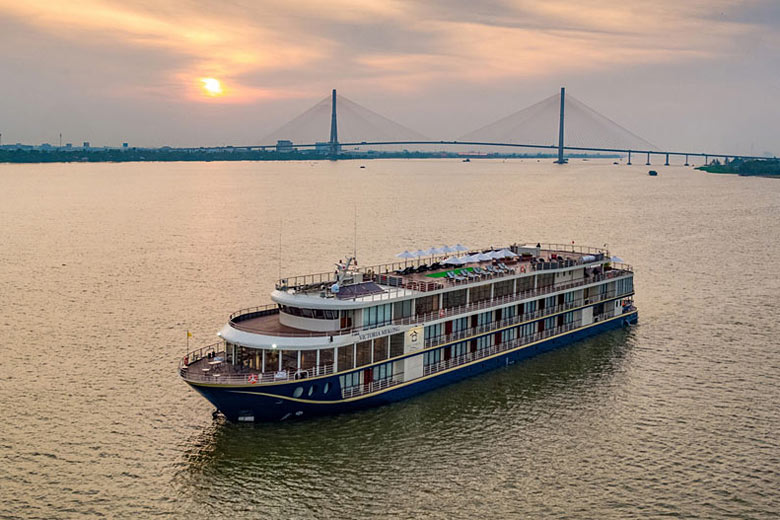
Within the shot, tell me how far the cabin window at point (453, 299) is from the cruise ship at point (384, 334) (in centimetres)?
7

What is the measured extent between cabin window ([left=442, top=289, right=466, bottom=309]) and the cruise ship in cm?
7

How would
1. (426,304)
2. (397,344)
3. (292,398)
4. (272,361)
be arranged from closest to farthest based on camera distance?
(292,398) < (272,361) < (397,344) < (426,304)

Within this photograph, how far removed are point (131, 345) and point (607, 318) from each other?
33.5m

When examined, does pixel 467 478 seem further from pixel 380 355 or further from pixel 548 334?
pixel 548 334

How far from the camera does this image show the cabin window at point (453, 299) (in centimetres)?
4212

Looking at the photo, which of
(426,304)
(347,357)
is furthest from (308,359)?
(426,304)

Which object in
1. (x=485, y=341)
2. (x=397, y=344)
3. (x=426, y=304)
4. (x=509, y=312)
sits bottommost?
(x=485, y=341)

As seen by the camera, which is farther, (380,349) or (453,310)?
(453,310)

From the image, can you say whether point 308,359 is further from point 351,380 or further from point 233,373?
point 233,373

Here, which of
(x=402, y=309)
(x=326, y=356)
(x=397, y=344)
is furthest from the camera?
(x=402, y=309)

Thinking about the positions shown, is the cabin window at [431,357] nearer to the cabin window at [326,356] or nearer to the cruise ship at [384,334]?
the cruise ship at [384,334]

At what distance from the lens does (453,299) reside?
1677 inches

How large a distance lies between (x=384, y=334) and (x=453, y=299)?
6683mm

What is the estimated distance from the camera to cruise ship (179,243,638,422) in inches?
1361
